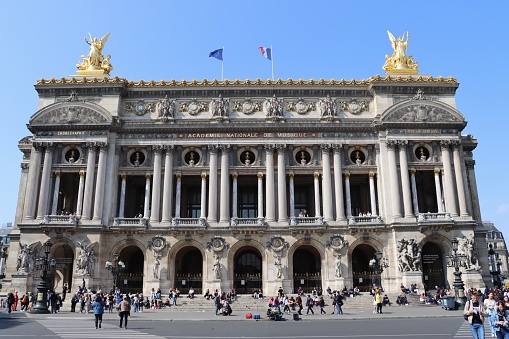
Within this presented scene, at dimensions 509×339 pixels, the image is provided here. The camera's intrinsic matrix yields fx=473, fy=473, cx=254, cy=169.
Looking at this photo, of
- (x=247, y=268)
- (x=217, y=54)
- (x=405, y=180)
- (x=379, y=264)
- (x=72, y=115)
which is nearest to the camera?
(x=379, y=264)

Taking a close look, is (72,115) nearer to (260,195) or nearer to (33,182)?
(33,182)

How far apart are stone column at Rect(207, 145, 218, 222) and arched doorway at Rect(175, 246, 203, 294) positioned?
13.9ft

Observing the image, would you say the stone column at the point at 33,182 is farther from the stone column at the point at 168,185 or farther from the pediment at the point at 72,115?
the stone column at the point at 168,185

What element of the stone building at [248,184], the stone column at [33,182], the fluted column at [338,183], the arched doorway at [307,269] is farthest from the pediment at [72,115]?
the arched doorway at [307,269]

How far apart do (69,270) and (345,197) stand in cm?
3027

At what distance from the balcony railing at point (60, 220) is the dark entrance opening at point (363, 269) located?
28.9 meters

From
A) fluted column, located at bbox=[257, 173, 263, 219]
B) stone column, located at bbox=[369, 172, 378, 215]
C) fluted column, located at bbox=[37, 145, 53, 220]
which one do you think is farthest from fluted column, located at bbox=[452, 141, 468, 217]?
fluted column, located at bbox=[37, 145, 53, 220]

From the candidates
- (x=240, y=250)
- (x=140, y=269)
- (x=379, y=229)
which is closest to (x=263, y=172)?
(x=240, y=250)

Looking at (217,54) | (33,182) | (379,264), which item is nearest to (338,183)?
(379,264)

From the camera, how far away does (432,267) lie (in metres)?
49.0

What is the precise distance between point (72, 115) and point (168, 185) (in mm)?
12885

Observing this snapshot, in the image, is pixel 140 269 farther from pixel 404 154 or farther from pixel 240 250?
pixel 404 154

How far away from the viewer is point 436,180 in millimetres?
49594

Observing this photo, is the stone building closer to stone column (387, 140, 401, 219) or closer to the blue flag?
stone column (387, 140, 401, 219)
